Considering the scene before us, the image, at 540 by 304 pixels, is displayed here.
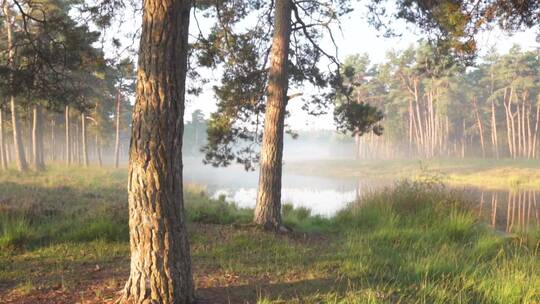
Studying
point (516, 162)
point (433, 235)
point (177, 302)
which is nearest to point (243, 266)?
point (177, 302)

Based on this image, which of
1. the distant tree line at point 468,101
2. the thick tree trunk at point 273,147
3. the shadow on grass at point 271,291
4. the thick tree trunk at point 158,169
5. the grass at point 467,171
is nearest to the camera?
the thick tree trunk at point 158,169

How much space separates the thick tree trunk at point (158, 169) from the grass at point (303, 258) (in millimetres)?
558

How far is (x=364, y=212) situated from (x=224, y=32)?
5909 mm

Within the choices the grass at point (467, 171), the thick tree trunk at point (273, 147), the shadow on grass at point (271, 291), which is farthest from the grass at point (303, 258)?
the grass at point (467, 171)

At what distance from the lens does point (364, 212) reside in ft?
32.7

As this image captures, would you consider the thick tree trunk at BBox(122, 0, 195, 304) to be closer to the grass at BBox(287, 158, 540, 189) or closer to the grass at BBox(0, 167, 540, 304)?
the grass at BBox(0, 167, 540, 304)

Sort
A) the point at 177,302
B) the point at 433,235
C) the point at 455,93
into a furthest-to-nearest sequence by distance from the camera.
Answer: the point at 455,93, the point at 433,235, the point at 177,302

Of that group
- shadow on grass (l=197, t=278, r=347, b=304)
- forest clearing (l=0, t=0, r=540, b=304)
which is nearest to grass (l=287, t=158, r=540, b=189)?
forest clearing (l=0, t=0, r=540, b=304)

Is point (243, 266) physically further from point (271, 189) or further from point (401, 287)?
point (271, 189)

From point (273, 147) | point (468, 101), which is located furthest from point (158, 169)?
point (468, 101)

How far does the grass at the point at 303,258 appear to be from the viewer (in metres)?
4.38

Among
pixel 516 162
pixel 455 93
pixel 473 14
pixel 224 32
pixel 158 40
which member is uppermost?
pixel 455 93

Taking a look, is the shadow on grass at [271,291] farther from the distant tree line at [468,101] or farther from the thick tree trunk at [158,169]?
the distant tree line at [468,101]

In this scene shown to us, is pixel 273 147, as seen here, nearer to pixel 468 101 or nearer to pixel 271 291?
pixel 271 291
